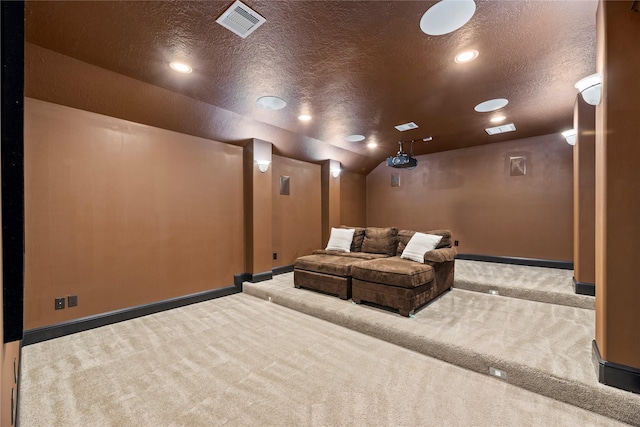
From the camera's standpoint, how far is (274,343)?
2666mm

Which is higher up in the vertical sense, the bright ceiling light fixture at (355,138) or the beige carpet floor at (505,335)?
the bright ceiling light fixture at (355,138)

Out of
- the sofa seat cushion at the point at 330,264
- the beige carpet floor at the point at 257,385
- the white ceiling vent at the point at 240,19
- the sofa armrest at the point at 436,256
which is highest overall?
the white ceiling vent at the point at 240,19

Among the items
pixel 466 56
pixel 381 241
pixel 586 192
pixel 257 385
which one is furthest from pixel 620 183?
pixel 381 241

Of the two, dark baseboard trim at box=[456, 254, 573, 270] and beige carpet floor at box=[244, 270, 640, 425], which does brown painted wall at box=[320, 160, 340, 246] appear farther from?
dark baseboard trim at box=[456, 254, 573, 270]

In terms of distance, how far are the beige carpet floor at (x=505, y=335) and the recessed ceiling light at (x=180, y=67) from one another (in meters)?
2.90

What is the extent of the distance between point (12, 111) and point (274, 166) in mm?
4296

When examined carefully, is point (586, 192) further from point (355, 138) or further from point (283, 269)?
point (283, 269)

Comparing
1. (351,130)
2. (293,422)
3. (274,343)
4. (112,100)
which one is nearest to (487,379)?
(293,422)

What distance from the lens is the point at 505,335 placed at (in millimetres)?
2541

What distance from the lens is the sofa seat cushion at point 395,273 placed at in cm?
304

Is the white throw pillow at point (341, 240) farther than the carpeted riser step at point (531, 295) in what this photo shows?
Yes

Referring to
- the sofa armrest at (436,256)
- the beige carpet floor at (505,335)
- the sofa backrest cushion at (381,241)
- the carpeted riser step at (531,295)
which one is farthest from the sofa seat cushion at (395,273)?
the carpeted riser step at (531,295)

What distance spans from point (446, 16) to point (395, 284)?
2.51 metres

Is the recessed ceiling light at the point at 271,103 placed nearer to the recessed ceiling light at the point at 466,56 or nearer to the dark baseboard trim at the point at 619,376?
the recessed ceiling light at the point at 466,56
